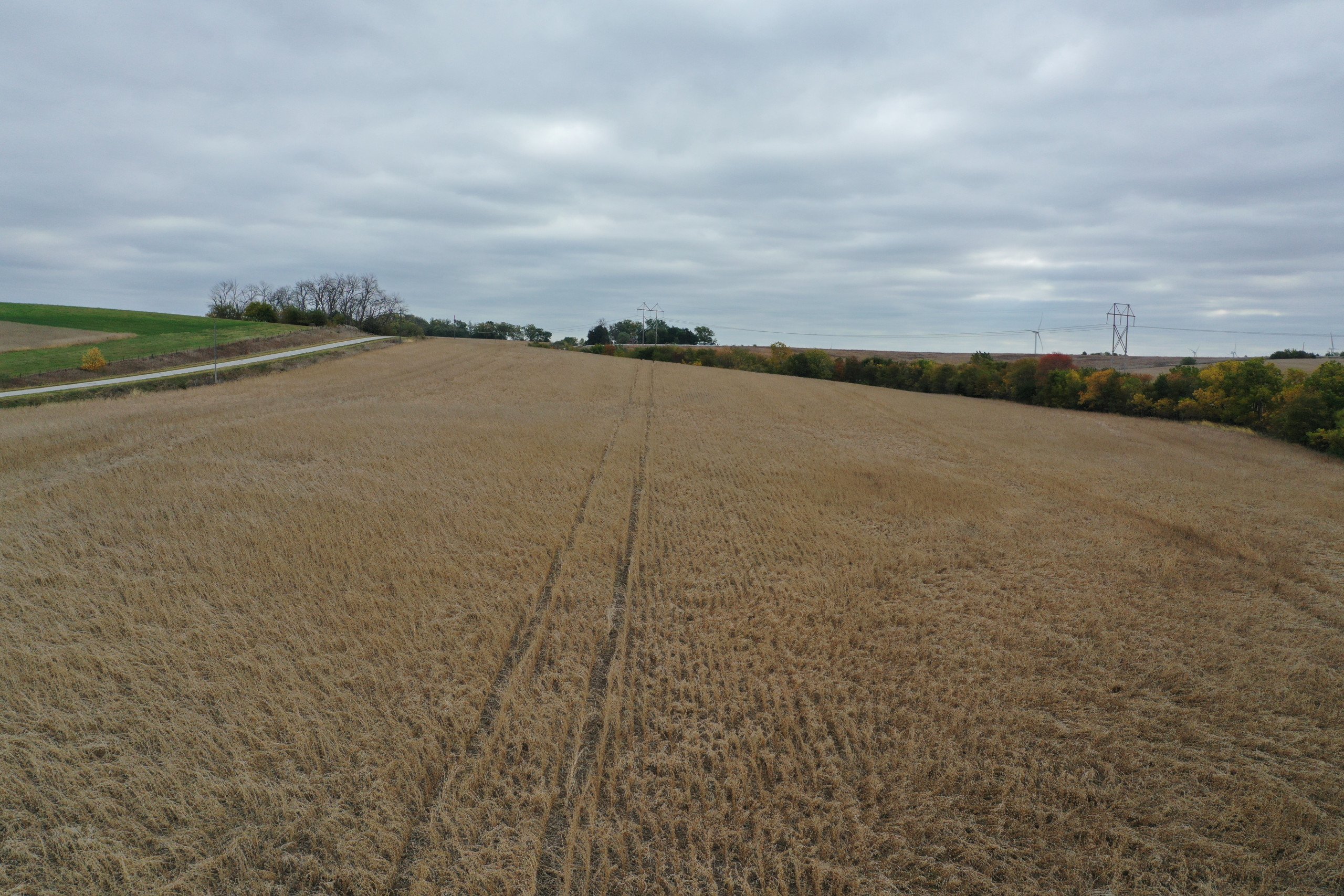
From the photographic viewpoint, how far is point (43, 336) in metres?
48.1

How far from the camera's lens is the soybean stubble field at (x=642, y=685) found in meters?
5.23

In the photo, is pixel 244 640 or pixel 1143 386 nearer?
pixel 244 640

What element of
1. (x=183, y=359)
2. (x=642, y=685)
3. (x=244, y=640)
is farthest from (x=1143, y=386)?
(x=183, y=359)

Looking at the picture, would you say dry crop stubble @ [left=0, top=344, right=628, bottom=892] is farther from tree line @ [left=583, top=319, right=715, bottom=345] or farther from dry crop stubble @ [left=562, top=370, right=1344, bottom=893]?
tree line @ [left=583, top=319, right=715, bottom=345]

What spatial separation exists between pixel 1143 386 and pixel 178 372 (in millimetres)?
63521

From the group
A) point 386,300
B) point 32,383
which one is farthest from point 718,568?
point 386,300

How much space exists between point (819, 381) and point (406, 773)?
50565mm

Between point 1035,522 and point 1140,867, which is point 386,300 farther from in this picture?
point 1140,867

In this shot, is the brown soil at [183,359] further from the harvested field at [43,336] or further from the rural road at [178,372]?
the harvested field at [43,336]

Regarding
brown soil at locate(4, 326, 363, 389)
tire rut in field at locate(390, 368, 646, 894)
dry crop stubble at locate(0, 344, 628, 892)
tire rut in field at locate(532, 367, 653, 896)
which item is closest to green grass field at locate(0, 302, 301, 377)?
brown soil at locate(4, 326, 363, 389)

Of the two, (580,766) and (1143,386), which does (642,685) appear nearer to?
(580,766)

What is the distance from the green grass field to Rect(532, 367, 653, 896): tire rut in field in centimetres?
4391

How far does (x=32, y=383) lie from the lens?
1326 inches

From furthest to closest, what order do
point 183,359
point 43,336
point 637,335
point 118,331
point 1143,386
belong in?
point 637,335 → point 118,331 → point 43,336 → point 1143,386 → point 183,359
